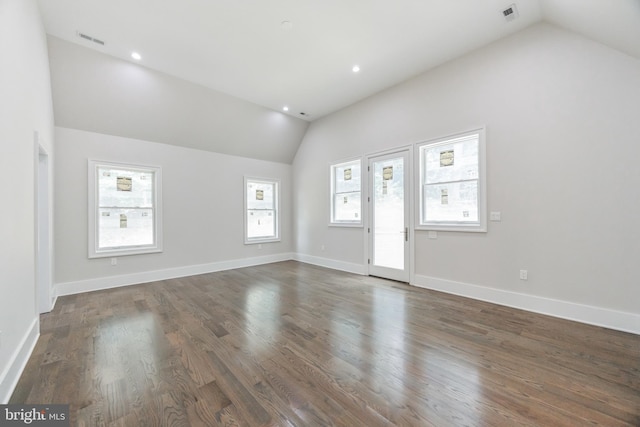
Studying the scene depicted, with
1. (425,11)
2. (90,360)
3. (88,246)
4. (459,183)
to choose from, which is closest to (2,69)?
(90,360)

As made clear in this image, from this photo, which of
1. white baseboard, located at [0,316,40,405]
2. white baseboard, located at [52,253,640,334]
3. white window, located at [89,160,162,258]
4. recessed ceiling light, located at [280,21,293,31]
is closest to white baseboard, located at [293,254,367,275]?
white baseboard, located at [52,253,640,334]

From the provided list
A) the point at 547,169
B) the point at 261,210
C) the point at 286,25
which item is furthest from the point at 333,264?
the point at 286,25

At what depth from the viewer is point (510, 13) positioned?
292cm

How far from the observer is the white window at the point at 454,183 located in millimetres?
3598

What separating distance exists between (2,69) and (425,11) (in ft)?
12.5

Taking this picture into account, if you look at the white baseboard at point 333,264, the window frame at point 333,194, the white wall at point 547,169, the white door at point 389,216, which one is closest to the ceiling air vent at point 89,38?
the window frame at point 333,194

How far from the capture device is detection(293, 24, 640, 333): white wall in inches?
104

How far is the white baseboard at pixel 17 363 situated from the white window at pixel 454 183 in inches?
182

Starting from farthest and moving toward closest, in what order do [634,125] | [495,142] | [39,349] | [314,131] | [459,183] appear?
[314,131] → [459,183] → [495,142] → [634,125] → [39,349]

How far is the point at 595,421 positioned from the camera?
58.8 inches

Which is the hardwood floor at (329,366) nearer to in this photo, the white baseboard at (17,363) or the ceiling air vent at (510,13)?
the white baseboard at (17,363)

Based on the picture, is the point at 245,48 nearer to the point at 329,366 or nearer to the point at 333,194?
the point at 333,194

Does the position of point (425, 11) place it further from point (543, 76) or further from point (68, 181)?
point (68, 181)

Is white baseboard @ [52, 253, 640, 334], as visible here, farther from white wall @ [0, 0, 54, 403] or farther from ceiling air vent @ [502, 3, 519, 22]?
ceiling air vent @ [502, 3, 519, 22]
